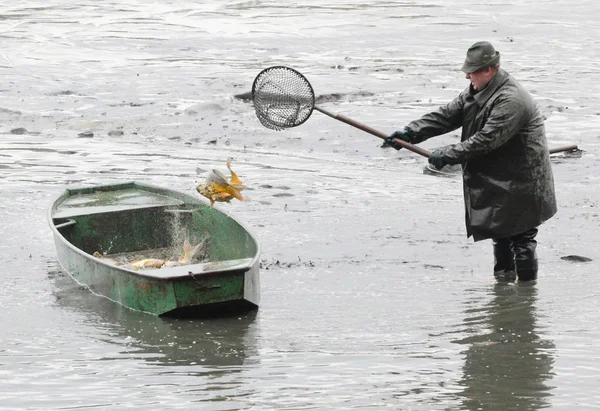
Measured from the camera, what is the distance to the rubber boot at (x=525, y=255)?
8391 millimetres

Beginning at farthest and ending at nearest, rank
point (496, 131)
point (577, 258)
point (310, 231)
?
point (310, 231)
point (577, 258)
point (496, 131)

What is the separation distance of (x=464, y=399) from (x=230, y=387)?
1330 mm

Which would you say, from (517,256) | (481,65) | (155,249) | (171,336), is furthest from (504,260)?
(155,249)

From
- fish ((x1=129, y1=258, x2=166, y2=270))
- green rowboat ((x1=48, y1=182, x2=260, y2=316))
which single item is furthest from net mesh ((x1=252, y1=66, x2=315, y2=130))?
fish ((x1=129, y1=258, x2=166, y2=270))

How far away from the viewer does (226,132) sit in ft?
50.3

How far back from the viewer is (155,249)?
9.84 meters

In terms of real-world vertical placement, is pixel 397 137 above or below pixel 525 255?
above

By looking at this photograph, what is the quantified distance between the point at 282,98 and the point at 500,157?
5.78 ft

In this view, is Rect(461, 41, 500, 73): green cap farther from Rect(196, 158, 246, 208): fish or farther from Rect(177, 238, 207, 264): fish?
Rect(177, 238, 207, 264): fish

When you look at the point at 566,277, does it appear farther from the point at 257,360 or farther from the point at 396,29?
the point at 396,29

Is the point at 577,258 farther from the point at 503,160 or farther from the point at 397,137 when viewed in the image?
the point at 397,137

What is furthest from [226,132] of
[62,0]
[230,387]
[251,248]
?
[62,0]

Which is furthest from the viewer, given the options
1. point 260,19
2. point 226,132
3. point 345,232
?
point 260,19

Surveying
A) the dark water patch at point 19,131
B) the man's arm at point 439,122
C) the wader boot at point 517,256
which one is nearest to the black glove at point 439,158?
the man's arm at point 439,122
